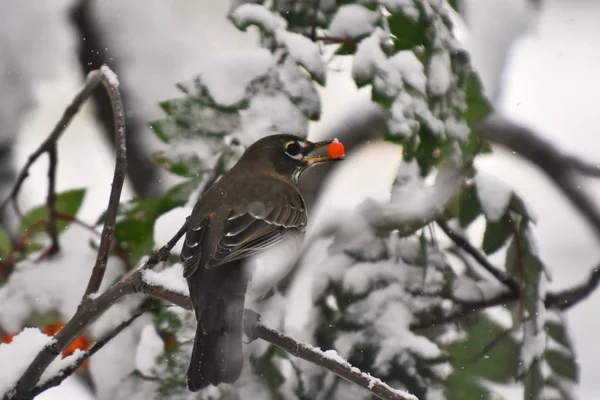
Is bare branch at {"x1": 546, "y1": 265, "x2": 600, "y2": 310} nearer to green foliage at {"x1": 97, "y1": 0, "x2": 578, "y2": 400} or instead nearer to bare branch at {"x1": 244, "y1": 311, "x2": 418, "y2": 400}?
green foliage at {"x1": 97, "y1": 0, "x2": 578, "y2": 400}

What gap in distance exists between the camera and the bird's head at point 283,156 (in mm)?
1912

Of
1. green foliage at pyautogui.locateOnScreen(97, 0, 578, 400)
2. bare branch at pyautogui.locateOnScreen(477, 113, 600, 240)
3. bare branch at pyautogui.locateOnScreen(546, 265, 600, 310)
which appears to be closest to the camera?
green foliage at pyautogui.locateOnScreen(97, 0, 578, 400)

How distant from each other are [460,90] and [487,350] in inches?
22.5

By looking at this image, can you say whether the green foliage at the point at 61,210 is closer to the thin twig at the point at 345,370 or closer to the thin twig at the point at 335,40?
the thin twig at the point at 335,40

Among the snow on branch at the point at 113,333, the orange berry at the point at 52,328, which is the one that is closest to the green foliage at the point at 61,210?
the orange berry at the point at 52,328

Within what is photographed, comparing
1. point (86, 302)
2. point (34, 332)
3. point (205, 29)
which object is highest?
point (86, 302)

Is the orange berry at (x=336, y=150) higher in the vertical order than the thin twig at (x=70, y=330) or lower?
higher

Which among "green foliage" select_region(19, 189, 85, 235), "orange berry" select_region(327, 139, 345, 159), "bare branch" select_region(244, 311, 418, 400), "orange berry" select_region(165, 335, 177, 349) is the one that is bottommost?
"green foliage" select_region(19, 189, 85, 235)

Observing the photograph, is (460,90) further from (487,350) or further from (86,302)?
(86,302)

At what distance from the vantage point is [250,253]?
5.20ft

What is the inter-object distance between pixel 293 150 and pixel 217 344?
25.8 inches

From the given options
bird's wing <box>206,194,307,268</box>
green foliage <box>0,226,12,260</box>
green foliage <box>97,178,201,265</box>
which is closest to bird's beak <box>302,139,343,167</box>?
bird's wing <box>206,194,307,268</box>

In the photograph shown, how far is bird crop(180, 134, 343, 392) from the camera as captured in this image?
1.44 metres

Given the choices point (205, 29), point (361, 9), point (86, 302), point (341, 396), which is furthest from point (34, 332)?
point (205, 29)
